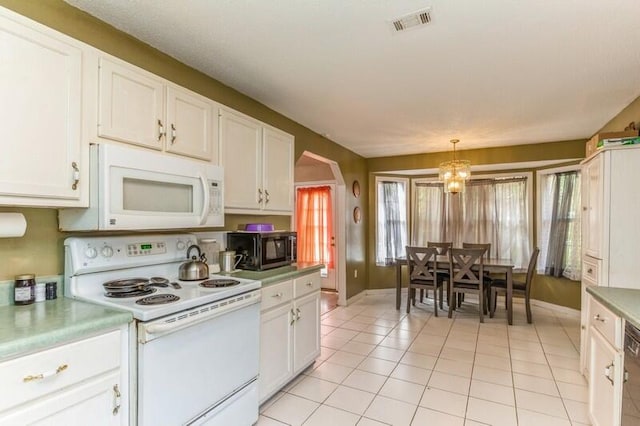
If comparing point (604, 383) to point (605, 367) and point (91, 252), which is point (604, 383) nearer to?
point (605, 367)

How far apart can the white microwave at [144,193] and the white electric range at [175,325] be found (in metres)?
0.26

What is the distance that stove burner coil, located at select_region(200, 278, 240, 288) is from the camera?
1990mm

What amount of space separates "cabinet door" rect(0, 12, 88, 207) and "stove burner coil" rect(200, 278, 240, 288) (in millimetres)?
790

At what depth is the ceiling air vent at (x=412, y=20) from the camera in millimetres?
1778

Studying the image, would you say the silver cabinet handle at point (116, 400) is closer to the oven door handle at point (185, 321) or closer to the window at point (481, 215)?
the oven door handle at point (185, 321)

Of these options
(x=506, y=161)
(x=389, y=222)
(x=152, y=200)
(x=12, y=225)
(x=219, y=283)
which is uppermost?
(x=506, y=161)

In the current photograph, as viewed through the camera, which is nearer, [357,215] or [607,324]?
[607,324]

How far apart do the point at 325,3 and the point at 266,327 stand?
198cm

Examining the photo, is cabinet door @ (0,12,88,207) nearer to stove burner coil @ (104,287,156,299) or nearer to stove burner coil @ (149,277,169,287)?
stove burner coil @ (104,287,156,299)

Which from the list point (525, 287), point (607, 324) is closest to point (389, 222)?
point (525, 287)

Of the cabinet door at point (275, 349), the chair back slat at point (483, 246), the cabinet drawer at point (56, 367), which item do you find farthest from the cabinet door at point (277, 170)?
the chair back slat at point (483, 246)

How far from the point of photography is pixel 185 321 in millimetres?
1602

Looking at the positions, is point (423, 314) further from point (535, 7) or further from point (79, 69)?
point (79, 69)

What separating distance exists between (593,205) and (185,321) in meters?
2.91
